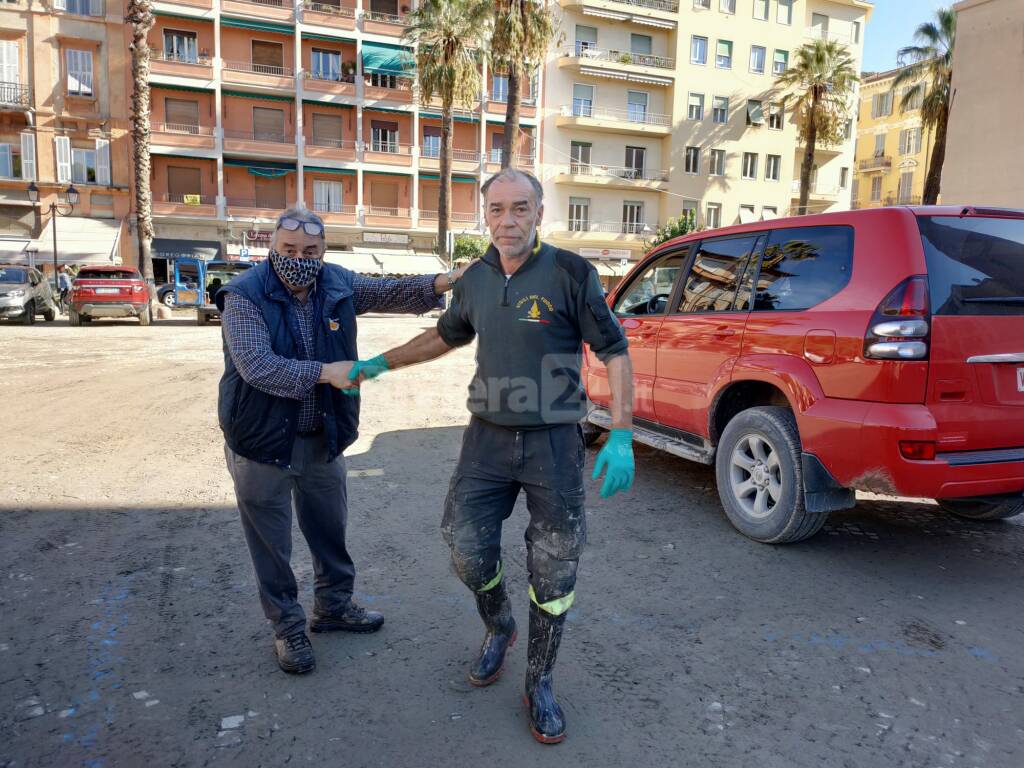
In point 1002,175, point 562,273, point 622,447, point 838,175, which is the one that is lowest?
point 622,447

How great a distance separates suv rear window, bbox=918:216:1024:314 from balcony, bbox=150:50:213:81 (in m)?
39.7

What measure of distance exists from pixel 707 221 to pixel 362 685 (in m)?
45.5

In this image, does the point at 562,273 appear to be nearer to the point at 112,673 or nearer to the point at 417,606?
the point at 417,606

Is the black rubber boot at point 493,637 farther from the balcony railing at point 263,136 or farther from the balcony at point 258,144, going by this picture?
the balcony railing at point 263,136

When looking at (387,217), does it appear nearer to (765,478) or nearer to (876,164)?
(876,164)

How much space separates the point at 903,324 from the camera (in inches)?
140

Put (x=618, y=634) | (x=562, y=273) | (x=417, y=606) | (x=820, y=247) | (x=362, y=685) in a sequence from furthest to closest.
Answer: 1. (x=820, y=247)
2. (x=417, y=606)
3. (x=618, y=634)
4. (x=362, y=685)
5. (x=562, y=273)

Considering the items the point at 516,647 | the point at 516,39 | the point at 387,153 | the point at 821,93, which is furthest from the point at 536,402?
the point at 821,93

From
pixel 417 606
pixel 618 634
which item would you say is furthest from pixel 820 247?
pixel 417 606

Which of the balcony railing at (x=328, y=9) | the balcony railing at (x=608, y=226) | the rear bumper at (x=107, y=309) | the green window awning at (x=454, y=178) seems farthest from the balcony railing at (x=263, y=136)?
the rear bumper at (x=107, y=309)

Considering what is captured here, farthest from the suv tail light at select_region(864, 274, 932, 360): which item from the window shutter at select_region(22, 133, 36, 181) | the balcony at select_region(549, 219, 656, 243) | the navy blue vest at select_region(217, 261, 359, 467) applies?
the window shutter at select_region(22, 133, 36, 181)

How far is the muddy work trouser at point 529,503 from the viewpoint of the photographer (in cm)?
267

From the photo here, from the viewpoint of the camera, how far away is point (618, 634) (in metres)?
3.27

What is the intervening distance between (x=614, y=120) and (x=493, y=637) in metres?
43.6
